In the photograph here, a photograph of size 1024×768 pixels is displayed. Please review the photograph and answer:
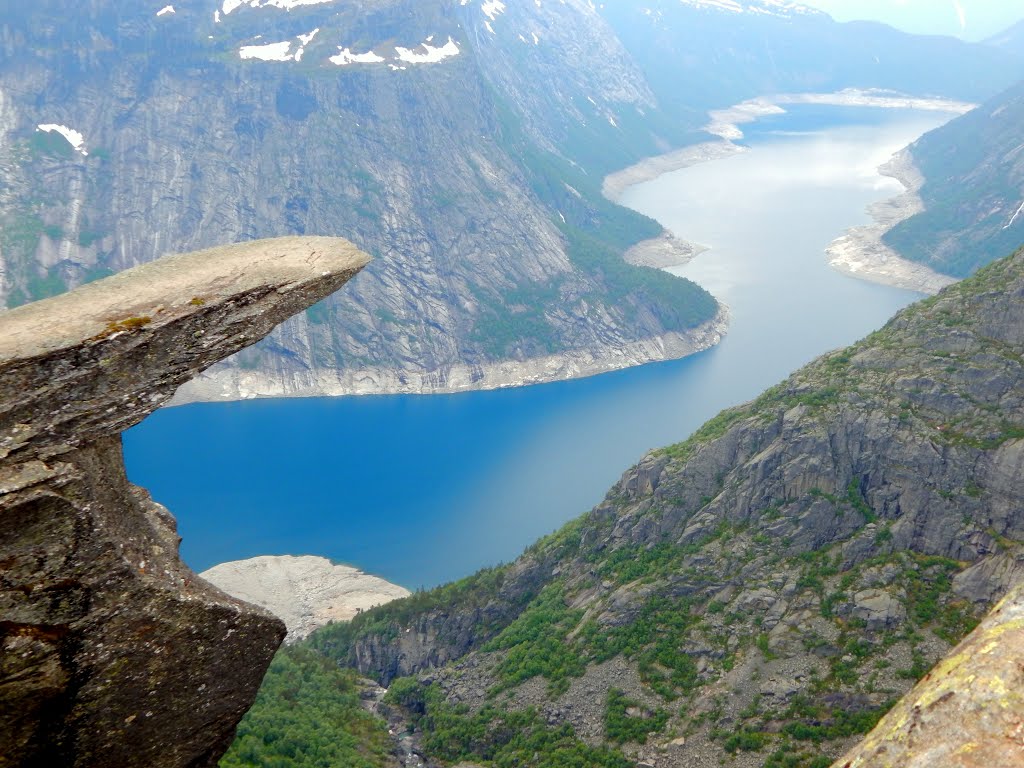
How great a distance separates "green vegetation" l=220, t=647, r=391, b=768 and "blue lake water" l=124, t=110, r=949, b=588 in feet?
89.1

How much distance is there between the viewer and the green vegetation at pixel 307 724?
1553 inches

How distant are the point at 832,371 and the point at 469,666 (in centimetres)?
2554

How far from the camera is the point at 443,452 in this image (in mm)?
112500

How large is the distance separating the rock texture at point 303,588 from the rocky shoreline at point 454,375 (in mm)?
53639

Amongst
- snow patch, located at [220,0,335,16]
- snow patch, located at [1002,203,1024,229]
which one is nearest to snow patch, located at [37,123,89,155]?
snow patch, located at [220,0,335,16]

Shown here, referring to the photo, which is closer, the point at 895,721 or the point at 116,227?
the point at 895,721

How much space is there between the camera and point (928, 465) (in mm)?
44312

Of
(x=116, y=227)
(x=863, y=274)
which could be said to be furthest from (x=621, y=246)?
(x=116, y=227)

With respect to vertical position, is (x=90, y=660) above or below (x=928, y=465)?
above

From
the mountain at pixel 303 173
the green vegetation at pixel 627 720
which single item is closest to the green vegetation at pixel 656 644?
the green vegetation at pixel 627 720

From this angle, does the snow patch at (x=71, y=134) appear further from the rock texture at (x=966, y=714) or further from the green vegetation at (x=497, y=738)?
the rock texture at (x=966, y=714)

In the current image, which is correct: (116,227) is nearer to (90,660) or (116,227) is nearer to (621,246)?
(621,246)

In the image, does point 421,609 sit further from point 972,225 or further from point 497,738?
point 972,225

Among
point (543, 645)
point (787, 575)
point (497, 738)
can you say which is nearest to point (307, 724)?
point (497, 738)
